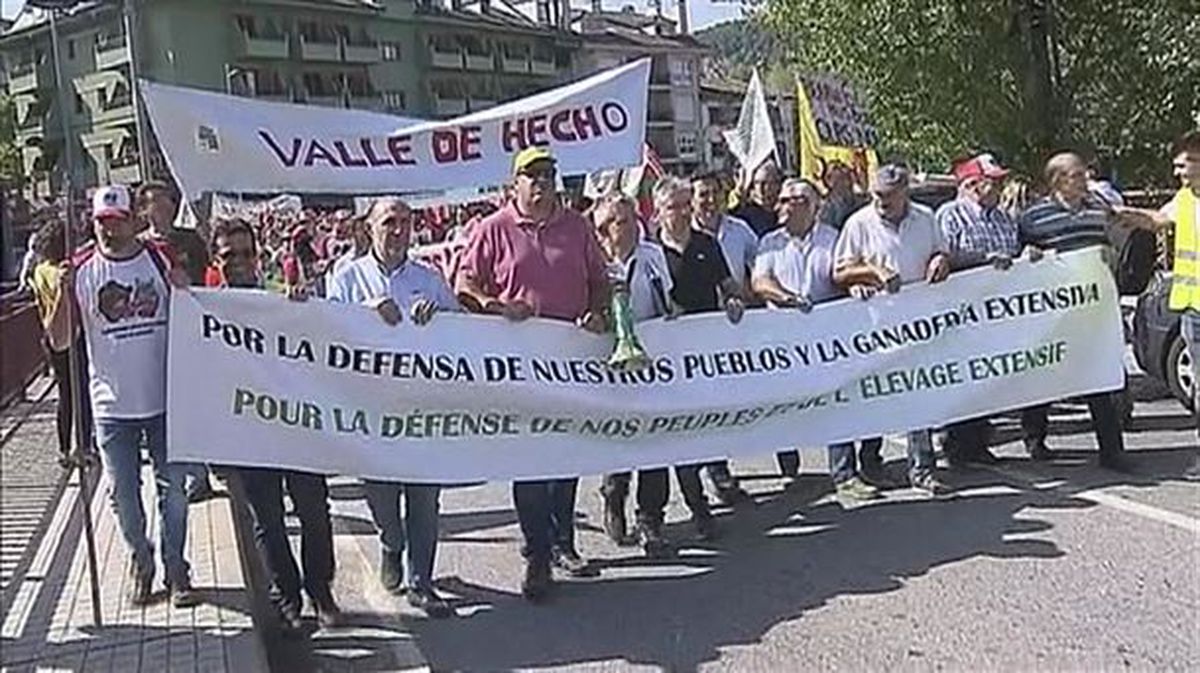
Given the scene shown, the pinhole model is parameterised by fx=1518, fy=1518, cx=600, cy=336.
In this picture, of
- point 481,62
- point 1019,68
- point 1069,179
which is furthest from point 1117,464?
point 481,62

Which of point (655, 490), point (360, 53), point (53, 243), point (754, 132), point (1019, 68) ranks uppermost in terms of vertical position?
point (360, 53)

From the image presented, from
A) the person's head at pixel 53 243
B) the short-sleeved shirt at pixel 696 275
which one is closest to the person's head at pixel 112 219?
the short-sleeved shirt at pixel 696 275

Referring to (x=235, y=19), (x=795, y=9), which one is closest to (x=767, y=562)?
(x=795, y=9)

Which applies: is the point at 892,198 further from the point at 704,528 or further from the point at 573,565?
the point at 573,565

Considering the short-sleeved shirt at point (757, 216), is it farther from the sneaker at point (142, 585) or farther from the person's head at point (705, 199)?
the sneaker at point (142, 585)

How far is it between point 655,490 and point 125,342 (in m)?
2.65

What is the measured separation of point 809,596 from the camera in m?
6.53

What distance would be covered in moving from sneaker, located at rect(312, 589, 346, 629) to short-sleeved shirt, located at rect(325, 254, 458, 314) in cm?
131

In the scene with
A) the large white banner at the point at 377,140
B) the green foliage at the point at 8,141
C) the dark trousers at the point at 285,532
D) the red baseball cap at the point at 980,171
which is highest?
the green foliage at the point at 8,141

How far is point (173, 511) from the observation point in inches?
271

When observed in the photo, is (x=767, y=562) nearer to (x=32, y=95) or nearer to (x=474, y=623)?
(x=474, y=623)

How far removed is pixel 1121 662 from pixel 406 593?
10.2 ft

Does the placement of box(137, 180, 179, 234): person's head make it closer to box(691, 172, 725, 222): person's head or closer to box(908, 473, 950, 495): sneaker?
box(691, 172, 725, 222): person's head

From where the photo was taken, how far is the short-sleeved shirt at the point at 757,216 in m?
9.98
